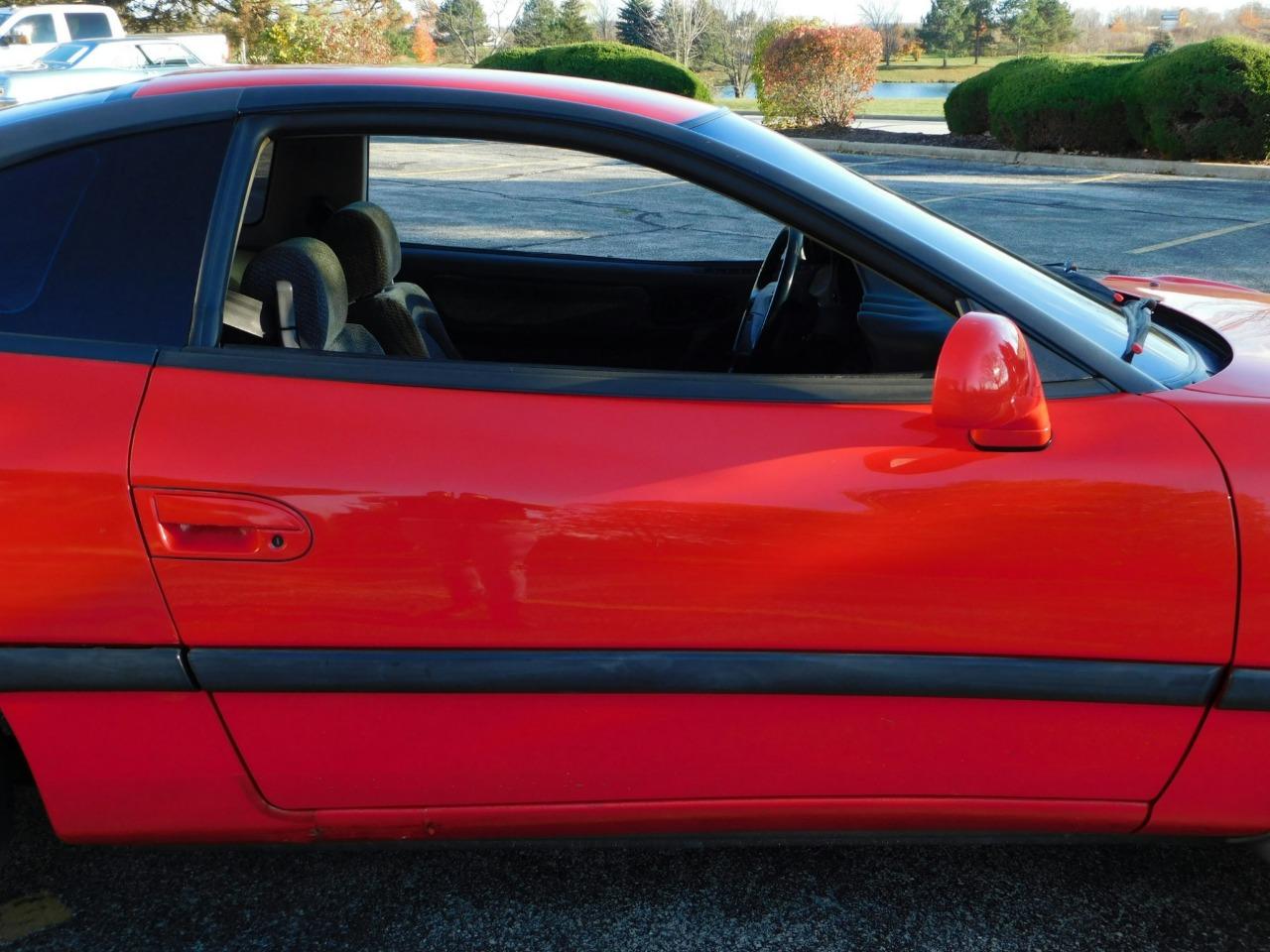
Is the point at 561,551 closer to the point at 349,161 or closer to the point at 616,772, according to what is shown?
the point at 616,772

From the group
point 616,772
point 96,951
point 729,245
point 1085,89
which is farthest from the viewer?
point 1085,89

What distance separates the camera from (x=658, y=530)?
67.0 inches

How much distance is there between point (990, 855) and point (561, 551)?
109cm

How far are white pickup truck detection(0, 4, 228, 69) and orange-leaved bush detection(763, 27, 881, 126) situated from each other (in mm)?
9261

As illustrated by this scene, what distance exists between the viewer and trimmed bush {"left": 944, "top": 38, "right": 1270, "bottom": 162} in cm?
1345

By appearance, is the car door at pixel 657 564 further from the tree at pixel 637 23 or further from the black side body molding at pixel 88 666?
the tree at pixel 637 23

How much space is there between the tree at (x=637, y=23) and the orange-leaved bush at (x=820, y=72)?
669 inches

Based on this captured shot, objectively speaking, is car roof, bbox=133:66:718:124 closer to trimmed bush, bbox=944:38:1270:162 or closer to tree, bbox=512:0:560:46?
trimmed bush, bbox=944:38:1270:162

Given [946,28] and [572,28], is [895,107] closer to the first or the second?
[572,28]

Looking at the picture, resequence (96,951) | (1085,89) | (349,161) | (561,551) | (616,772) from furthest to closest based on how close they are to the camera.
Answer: (1085,89)
(349,161)
(96,951)
(616,772)
(561,551)

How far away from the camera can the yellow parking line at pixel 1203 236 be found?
27.6ft

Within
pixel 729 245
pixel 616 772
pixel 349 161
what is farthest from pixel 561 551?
pixel 729 245

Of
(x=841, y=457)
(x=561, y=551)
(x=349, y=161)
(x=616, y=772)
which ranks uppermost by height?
(x=349, y=161)

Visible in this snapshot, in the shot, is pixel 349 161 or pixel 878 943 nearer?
pixel 878 943
